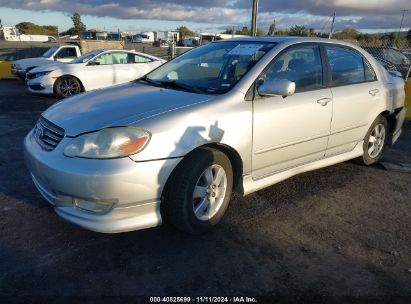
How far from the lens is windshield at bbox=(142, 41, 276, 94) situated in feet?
11.6

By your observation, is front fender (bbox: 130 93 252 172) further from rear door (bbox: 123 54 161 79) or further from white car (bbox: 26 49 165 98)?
rear door (bbox: 123 54 161 79)

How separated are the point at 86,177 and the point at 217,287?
1175 mm

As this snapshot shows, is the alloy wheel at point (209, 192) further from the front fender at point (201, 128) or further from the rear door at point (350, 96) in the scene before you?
the rear door at point (350, 96)

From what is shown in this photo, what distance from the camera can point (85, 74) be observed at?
11.0 m

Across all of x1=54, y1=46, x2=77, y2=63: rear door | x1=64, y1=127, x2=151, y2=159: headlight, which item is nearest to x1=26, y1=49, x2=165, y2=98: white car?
x1=54, y1=46, x2=77, y2=63: rear door

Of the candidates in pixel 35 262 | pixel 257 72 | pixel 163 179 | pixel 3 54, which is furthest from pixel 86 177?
pixel 3 54

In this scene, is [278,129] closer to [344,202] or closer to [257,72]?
[257,72]

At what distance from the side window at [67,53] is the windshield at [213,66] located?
1219 cm

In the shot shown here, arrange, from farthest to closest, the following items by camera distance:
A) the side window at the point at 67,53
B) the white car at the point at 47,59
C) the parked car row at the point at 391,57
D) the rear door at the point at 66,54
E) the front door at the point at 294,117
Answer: the side window at the point at 67,53
the rear door at the point at 66,54
the white car at the point at 47,59
the parked car row at the point at 391,57
the front door at the point at 294,117


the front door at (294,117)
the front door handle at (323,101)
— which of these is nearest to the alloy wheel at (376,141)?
the front door at (294,117)

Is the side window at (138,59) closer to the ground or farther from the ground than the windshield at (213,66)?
closer to the ground

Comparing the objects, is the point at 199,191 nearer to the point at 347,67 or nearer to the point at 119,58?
the point at 347,67

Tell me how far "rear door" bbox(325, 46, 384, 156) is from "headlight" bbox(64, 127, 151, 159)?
2306 mm

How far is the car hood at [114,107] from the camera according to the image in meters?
2.87
